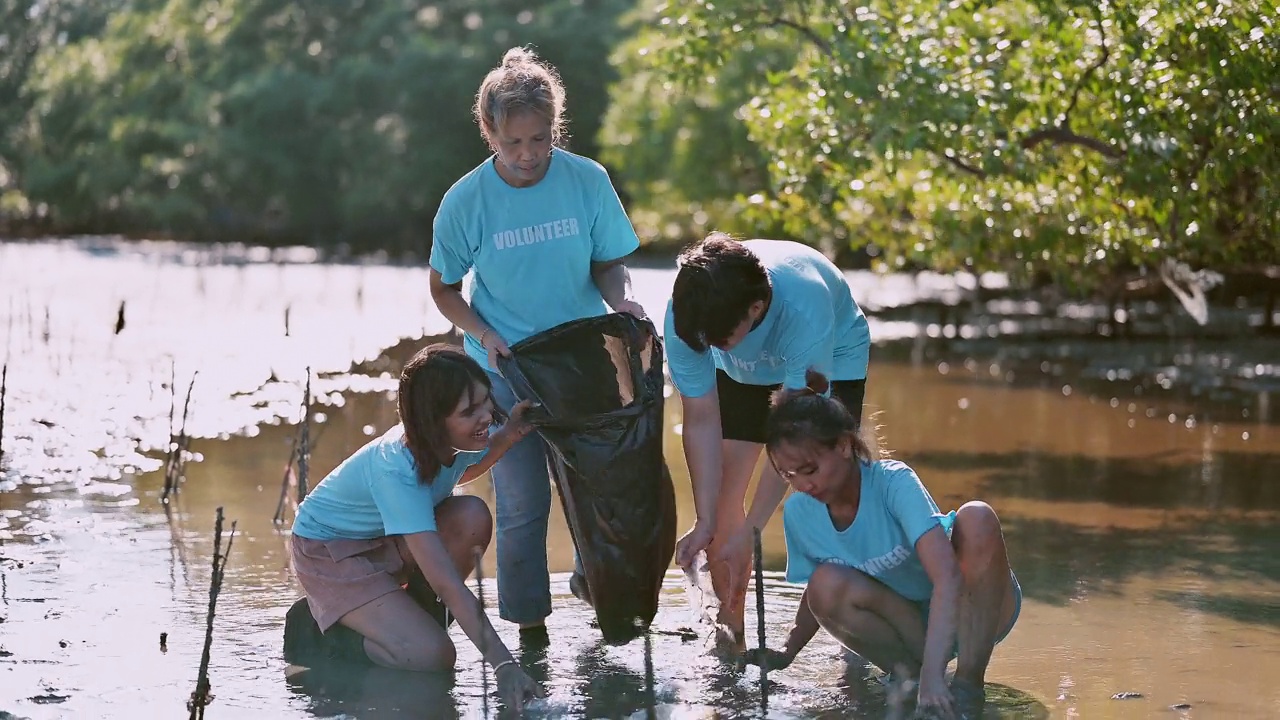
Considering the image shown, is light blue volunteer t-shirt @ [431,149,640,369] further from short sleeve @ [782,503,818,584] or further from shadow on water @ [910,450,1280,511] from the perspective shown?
shadow on water @ [910,450,1280,511]

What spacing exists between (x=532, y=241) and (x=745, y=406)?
3.05 ft

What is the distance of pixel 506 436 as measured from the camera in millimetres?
5914

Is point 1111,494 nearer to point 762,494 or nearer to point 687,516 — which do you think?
point 687,516

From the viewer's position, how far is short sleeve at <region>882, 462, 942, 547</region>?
5133 millimetres

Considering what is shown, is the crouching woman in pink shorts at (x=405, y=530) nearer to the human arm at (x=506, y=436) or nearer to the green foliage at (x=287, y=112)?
the human arm at (x=506, y=436)

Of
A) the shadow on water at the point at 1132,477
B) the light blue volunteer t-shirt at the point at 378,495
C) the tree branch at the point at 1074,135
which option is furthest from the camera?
the tree branch at the point at 1074,135

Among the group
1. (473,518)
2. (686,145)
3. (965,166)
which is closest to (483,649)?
(473,518)

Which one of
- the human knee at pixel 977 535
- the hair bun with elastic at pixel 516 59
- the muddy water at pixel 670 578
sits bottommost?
the muddy water at pixel 670 578

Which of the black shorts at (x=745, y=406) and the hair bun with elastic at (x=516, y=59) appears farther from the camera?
the black shorts at (x=745, y=406)

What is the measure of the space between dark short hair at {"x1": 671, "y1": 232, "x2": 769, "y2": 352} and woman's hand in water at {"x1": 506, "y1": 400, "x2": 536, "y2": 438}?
34.2 inches

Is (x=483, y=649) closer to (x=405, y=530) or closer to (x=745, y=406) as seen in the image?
(x=405, y=530)

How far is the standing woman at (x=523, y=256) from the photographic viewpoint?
593 cm

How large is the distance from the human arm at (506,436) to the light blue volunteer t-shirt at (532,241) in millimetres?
283

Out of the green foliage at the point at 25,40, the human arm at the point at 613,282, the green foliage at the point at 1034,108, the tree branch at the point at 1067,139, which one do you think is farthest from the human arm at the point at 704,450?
the green foliage at the point at 25,40
